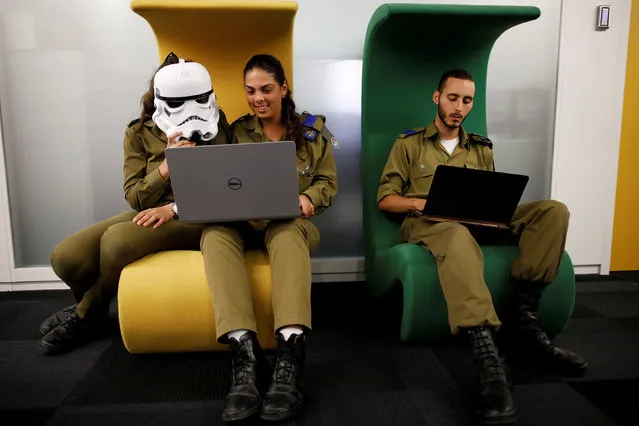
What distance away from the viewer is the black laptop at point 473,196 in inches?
56.1

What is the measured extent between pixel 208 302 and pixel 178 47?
110 cm

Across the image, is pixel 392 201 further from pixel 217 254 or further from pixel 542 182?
pixel 542 182

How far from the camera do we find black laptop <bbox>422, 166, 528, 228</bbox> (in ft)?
4.67

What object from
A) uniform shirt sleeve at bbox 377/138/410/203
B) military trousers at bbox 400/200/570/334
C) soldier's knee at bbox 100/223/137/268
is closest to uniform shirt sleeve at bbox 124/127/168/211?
soldier's knee at bbox 100/223/137/268

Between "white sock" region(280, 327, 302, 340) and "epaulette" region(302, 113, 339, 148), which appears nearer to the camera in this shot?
"white sock" region(280, 327, 302, 340)

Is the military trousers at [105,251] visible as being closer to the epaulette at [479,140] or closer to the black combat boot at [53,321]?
the black combat boot at [53,321]

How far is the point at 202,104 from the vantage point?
1.50 meters

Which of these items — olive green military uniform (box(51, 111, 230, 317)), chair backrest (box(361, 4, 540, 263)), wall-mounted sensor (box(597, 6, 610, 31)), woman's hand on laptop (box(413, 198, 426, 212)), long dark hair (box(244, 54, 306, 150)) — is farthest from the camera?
wall-mounted sensor (box(597, 6, 610, 31))

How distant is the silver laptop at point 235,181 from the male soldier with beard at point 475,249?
50cm

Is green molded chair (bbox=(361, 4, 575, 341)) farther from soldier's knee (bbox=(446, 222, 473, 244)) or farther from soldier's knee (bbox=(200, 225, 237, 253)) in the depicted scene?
soldier's knee (bbox=(200, 225, 237, 253))

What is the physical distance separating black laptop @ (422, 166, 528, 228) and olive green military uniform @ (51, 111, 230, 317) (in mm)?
758

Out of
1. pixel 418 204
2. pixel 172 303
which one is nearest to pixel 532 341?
pixel 418 204

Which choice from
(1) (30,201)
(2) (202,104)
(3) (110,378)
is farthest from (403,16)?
(1) (30,201)

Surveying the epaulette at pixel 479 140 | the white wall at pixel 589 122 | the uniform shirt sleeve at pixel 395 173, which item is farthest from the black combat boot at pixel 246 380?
the white wall at pixel 589 122
